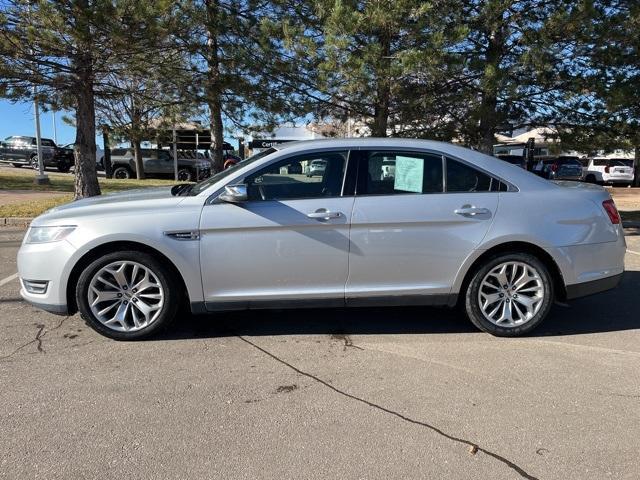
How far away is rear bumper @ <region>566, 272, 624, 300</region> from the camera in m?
4.60

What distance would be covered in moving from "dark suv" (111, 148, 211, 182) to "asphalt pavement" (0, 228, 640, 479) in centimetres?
2309

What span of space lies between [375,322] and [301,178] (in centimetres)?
154

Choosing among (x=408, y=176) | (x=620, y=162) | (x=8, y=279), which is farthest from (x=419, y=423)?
(x=620, y=162)

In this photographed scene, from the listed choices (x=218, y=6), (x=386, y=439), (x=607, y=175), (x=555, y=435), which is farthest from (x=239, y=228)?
(x=607, y=175)

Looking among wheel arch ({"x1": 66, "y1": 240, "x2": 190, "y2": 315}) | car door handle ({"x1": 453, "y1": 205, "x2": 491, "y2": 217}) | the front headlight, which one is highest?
car door handle ({"x1": 453, "y1": 205, "x2": 491, "y2": 217})

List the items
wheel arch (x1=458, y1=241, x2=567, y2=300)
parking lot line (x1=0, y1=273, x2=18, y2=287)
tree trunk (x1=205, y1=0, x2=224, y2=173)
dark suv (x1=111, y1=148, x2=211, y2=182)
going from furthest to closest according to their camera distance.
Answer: dark suv (x1=111, y1=148, x2=211, y2=182)
tree trunk (x1=205, y1=0, x2=224, y2=173)
parking lot line (x1=0, y1=273, x2=18, y2=287)
wheel arch (x1=458, y1=241, x2=567, y2=300)

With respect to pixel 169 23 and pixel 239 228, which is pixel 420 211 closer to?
pixel 239 228

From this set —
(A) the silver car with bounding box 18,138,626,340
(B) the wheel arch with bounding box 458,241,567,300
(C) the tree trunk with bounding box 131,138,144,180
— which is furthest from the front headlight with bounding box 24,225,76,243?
(C) the tree trunk with bounding box 131,138,144,180

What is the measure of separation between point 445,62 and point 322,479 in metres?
8.15

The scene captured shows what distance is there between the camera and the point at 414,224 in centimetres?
438

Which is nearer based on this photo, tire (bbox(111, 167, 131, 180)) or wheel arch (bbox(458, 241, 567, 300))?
wheel arch (bbox(458, 241, 567, 300))

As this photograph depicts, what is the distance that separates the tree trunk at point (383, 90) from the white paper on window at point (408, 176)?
476 centimetres

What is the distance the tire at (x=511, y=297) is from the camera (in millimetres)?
4535

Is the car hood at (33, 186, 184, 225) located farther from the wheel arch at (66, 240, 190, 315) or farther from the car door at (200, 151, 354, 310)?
the car door at (200, 151, 354, 310)
